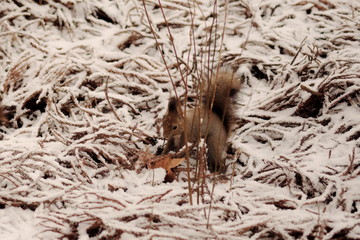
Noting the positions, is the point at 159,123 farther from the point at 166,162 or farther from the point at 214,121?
the point at 166,162

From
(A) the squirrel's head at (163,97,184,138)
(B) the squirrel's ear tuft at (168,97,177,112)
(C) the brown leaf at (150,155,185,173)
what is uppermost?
(B) the squirrel's ear tuft at (168,97,177,112)

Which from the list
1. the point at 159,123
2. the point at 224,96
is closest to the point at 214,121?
the point at 224,96

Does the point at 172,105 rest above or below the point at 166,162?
above

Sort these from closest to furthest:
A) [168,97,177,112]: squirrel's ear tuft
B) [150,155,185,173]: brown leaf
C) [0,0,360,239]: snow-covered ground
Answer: [0,0,360,239]: snow-covered ground < [150,155,185,173]: brown leaf < [168,97,177,112]: squirrel's ear tuft

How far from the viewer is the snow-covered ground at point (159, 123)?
1.43 meters

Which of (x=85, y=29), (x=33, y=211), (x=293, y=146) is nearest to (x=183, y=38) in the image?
(x=85, y=29)

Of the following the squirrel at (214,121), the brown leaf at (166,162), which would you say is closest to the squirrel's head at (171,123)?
the squirrel at (214,121)

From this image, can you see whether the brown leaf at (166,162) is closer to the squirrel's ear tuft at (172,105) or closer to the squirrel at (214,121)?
the squirrel at (214,121)

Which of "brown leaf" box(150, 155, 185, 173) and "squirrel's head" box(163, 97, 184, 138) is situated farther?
"squirrel's head" box(163, 97, 184, 138)

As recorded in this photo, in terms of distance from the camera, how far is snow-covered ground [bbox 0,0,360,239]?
56.4 inches

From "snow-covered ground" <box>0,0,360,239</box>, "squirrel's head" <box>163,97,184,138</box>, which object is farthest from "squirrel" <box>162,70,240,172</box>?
"snow-covered ground" <box>0,0,360,239</box>

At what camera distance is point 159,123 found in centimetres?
241

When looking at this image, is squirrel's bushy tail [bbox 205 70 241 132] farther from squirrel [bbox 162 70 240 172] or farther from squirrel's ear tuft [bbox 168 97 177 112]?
squirrel's ear tuft [bbox 168 97 177 112]

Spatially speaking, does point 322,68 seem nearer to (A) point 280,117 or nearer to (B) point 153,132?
(A) point 280,117
